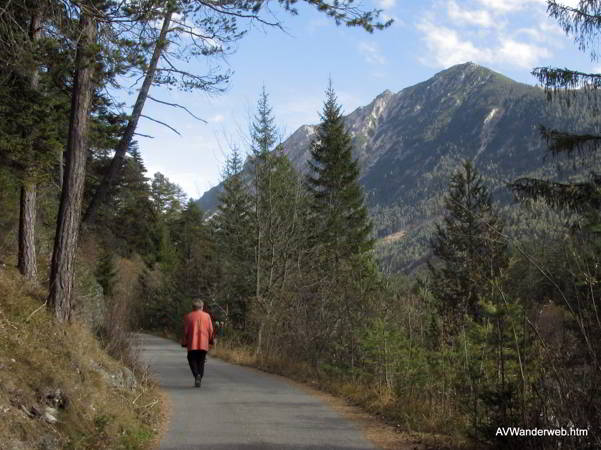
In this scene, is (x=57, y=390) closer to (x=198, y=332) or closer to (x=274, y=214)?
(x=198, y=332)

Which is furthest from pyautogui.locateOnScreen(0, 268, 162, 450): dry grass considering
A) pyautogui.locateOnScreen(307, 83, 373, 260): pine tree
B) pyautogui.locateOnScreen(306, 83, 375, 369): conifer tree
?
pyautogui.locateOnScreen(307, 83, 373, 260): pine tree

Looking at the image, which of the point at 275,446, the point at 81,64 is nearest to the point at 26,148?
the point at 81,64

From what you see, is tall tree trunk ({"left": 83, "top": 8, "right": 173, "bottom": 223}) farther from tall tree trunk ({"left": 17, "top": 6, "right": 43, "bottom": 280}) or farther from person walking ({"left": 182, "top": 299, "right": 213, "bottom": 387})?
person walking ({"left": 182, "top": 299, "right": 213, "bottom": 387})

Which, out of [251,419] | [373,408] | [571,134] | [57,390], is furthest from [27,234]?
[571,134]

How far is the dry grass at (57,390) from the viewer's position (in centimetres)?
538

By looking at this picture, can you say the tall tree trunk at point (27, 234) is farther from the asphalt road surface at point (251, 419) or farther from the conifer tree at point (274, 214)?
the conifer tree at point (274, 214)

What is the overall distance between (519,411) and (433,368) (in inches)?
132

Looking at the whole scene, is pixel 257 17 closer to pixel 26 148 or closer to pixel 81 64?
→ pixel 81 64

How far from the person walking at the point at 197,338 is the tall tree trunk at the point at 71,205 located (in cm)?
321

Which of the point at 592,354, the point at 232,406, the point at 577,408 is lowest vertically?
the point at 232,406

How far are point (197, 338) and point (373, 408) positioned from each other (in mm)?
3789

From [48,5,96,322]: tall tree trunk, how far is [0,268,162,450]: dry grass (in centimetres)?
36

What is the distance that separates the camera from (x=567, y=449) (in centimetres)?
473

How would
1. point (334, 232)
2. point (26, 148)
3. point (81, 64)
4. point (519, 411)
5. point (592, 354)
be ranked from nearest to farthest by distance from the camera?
point (592, 354), point (519, 411), point (81, 64), point (26, 148), point (334, 232)
